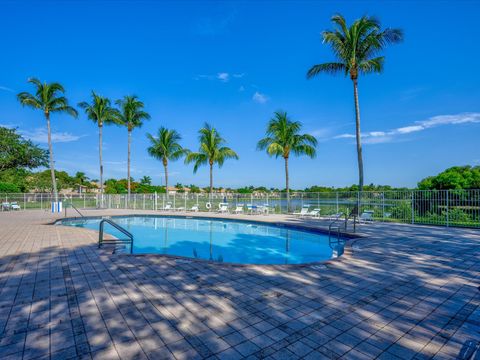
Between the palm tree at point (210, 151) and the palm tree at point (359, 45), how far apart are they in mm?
12300

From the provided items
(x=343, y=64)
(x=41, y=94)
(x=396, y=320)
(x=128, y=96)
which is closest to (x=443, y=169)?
(x=343, y=64)

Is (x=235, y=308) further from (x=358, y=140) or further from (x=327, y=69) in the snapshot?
(x=327, y=69)

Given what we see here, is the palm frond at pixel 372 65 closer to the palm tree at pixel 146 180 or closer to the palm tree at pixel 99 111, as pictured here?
the palm tree at pixel 99 111

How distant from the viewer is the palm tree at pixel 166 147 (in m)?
26.0

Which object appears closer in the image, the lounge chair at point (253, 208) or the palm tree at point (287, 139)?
the lounge chair at point (253, 208)

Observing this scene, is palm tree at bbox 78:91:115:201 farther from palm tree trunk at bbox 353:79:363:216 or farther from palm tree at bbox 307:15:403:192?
palm tree trunk at bbox 353:79:363:216

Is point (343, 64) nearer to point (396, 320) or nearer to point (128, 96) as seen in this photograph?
point (396, 320)

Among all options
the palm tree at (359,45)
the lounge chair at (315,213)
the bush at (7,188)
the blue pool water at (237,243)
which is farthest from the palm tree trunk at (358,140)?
the bush at (7,188)

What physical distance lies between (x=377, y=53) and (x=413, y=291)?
45.4 feet

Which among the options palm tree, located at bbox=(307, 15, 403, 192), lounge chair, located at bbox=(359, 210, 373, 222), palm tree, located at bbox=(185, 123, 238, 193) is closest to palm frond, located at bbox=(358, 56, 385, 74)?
palm tree, located at bbox=(307, 15, 403, 192)

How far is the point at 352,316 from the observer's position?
2.92 metres

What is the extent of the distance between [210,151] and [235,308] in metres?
20.5

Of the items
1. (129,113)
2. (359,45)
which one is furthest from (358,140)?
(129,113)

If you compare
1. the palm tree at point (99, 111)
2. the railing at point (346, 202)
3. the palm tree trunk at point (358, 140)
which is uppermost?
the palm tree at point (99, 111)
